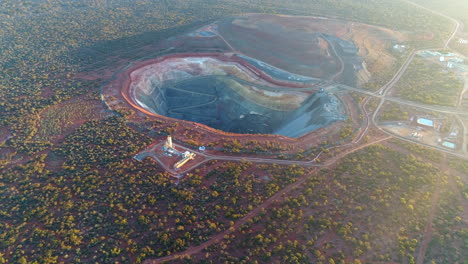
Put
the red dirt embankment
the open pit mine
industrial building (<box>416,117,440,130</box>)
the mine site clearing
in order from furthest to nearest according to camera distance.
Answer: the open pit mine, the red dirt embankment, industrial building (<box>416,117,440,130</box>), the mine site clearing

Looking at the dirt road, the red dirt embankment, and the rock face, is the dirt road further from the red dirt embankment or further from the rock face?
the red dirt embankment

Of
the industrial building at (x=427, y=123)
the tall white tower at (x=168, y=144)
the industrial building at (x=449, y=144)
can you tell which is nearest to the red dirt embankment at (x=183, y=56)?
the tall white tower at (x=168, y=144)

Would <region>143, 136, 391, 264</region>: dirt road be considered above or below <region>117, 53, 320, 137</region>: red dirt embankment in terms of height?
below

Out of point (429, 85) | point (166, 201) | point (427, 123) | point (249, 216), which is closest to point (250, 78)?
point (427, 123)

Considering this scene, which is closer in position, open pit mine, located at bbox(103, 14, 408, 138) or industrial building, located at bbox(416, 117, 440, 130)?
industrial building, located at bbox(416, 117, 440, 130)

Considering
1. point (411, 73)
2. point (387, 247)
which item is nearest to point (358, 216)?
point (387, 247)

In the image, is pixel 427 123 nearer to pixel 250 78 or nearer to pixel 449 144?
pixel 449 144

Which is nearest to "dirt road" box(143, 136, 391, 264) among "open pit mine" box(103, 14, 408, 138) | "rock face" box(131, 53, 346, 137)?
"open pit mine" box(103, 14, 408, 138)

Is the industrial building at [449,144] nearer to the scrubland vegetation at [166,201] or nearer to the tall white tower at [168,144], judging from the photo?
the scrubland vegetation at [166,201]

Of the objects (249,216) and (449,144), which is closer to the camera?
(249,216)
